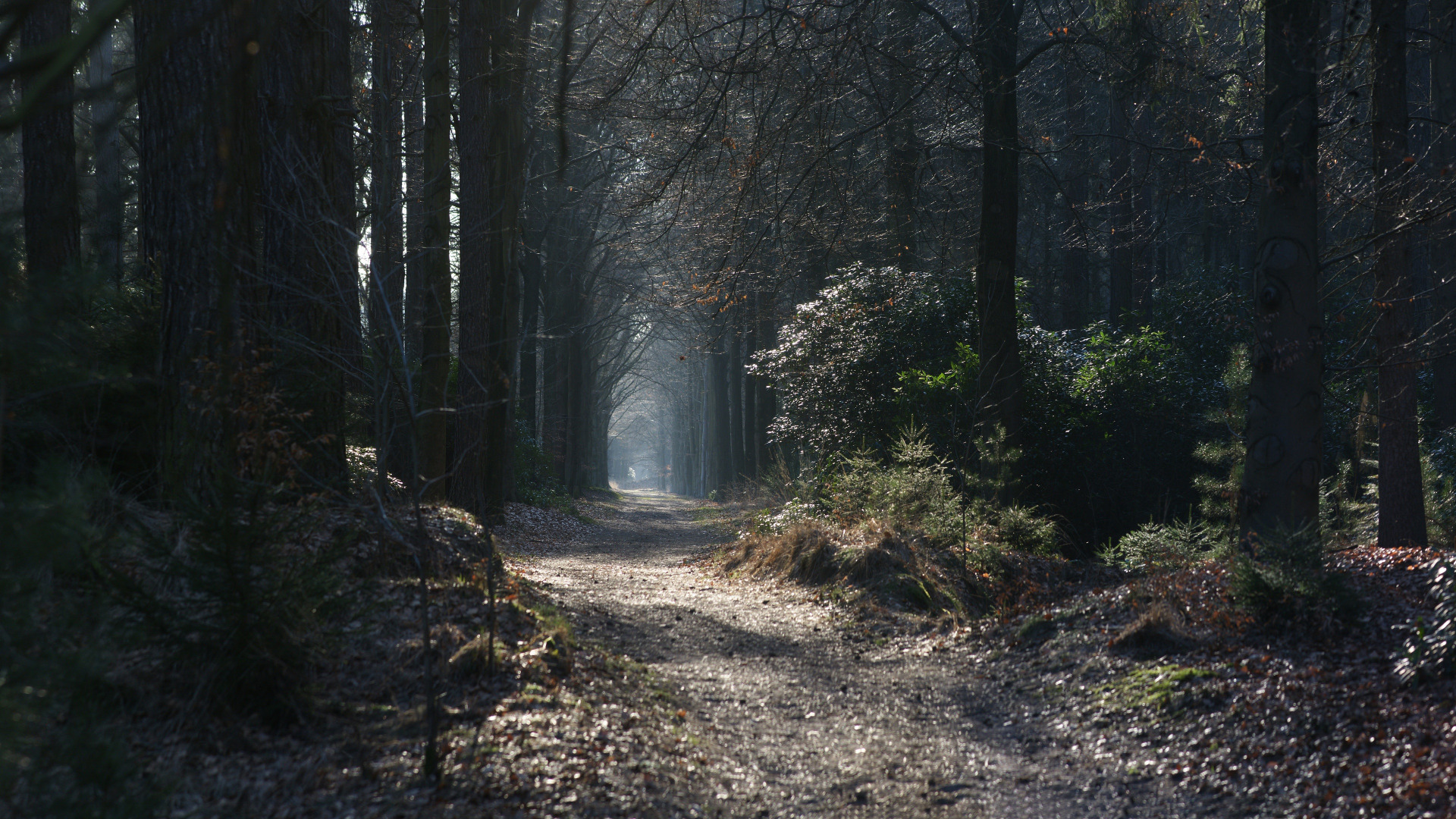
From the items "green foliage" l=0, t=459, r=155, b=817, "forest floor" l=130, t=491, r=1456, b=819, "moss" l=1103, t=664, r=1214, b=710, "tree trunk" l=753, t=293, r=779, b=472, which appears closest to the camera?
"green foliage" l=0, t=459, r=155, b=817

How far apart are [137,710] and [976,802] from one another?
391 cm

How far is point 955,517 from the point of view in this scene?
29.8 ft

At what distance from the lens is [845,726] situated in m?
5.14

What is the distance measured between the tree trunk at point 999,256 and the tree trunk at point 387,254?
6933 mm

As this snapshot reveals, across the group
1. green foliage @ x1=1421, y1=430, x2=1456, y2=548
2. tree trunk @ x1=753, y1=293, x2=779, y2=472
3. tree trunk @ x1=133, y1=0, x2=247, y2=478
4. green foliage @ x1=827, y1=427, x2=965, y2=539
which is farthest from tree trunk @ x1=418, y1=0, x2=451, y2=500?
tree trunk @ x1=753, y1=293, x2=779, y2=472

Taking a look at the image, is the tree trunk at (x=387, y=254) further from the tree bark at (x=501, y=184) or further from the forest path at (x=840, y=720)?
the forest path at (x=840, y=720)

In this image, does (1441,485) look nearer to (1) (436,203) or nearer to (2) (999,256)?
(2) (999,256)

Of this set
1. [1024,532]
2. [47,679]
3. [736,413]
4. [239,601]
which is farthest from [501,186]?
[736,413]

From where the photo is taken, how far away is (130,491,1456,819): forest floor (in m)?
3.56

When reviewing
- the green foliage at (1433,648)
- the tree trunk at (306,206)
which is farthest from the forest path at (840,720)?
the tree trunk at (306,206)

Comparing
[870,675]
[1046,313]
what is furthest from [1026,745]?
[1046,313]

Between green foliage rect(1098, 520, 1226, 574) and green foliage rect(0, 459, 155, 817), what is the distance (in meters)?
7.59

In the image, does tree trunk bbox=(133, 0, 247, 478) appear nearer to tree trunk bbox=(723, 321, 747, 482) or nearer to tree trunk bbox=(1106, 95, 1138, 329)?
tree trunk bbox=(1106, 95, 1138, 329)

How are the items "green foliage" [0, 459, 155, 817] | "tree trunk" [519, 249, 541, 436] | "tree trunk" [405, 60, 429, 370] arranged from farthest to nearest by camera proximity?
"tree trunk" [519, 249, 541, 436]
"tree trunk" [405, 60, 429, 370]
"green foliage" [0, 459, 155, 817]
